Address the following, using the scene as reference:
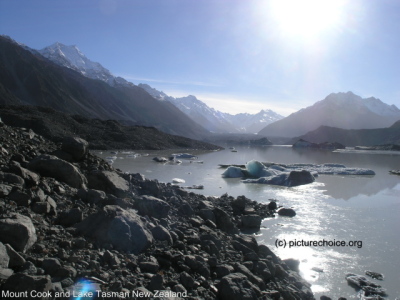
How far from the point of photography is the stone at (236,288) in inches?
175

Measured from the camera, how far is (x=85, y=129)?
53.3 meters

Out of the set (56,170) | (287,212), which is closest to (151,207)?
(56,170)

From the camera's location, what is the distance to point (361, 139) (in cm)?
11900

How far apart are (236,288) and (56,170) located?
16.2ft

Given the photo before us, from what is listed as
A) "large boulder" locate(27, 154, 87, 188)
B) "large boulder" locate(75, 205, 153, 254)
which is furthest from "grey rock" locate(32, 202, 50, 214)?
"large boulder" locate(27, 154, 87, 188)

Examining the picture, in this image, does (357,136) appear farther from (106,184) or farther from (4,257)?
(4,257)

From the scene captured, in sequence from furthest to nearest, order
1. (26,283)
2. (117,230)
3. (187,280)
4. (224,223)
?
(224,223) < (117,230) < (187,280) < (26,283)

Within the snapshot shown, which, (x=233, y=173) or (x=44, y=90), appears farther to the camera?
(x=44, y=90)

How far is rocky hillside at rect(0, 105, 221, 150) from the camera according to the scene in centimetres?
4388

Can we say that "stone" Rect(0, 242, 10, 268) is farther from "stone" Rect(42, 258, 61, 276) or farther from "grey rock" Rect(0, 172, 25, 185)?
"grey rock" Rect(0, 172, 25, 185)

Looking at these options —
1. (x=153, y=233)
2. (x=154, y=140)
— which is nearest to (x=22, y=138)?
(x=153, y=233)

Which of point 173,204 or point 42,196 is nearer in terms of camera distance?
point 42,196

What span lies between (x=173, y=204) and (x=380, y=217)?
27.2 ft

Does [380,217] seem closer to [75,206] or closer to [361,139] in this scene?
[75,206]
